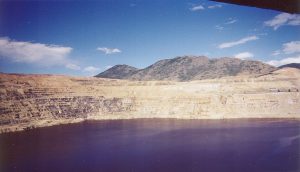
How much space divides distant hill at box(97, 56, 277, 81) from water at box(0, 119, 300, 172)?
4725 centimetres

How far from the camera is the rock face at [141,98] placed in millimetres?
31125

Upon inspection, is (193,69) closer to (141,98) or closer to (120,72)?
(120,72)

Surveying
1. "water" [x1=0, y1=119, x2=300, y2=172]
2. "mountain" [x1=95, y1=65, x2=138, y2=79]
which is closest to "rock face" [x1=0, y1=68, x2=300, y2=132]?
"water" [x1=0, y1=119, x2=300, y2=172]

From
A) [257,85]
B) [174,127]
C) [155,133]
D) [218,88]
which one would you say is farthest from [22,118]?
[257,85]

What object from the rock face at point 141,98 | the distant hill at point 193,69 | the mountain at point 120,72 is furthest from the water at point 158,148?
the mountain at point 120,72

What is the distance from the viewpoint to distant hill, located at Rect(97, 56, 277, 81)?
75.9 m

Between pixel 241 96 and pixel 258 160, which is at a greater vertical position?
pixel 241 96

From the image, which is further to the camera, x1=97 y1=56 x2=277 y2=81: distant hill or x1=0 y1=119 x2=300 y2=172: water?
x1=97 y1=56 x2=277 y2=81: distant hill

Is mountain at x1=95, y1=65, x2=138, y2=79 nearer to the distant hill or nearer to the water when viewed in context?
the distant hill

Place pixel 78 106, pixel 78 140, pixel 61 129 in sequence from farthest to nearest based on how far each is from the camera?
pixel 78 106 → pixel 61 129 → pixel 78 140

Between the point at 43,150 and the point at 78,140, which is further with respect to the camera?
the point at 78,140

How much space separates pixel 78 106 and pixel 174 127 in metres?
13.3

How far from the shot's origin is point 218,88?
38.9 meters

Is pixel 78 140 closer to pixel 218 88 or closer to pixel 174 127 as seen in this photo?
pixel 174 127
